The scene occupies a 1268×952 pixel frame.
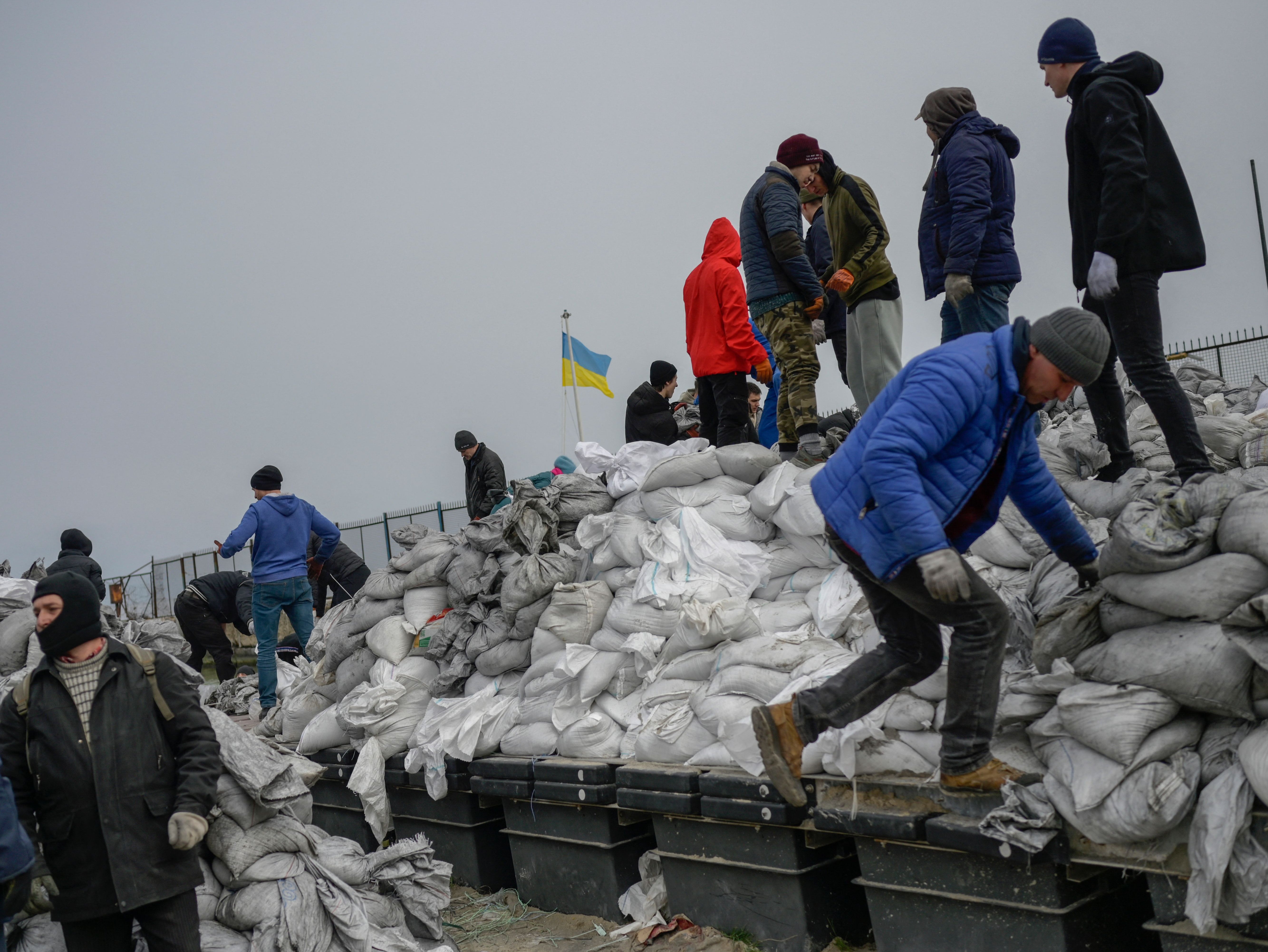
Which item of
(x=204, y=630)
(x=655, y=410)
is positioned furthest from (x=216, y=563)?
(x=655, y=410)

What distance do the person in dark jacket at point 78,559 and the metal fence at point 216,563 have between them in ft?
3.84

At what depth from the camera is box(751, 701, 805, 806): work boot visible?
348 centimetres

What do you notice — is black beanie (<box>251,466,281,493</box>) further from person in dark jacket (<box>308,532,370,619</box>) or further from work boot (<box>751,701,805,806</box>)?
work boot (<box>751,701,805,806</box>)

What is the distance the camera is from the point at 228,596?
378 inches

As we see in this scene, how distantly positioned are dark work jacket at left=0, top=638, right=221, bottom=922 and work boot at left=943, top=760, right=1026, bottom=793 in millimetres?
2401

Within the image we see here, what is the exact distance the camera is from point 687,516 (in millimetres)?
5008

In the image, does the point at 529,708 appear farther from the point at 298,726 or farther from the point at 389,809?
the point at 298,726

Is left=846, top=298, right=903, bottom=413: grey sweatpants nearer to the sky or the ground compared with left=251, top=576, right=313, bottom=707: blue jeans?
nearer to the sky

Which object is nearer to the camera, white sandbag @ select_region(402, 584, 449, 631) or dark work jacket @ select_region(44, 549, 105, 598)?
white sandbag @ select_region(402, 584, 449, 631)

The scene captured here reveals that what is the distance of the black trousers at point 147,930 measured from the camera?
3.44 metres

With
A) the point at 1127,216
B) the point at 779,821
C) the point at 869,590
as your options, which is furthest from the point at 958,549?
the point at 1127,216

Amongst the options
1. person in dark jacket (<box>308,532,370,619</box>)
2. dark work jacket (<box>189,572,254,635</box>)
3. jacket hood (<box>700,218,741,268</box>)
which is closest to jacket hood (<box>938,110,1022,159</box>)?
jacket hood (<box>700,218,741,268</box>)

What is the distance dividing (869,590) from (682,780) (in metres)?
1.26

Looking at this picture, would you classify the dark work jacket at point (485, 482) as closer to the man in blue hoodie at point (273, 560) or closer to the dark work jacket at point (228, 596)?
the man in blue hoodie at point (273, 560)
